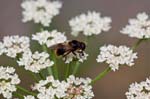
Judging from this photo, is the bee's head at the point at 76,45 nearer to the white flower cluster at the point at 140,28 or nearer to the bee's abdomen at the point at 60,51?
the bee's abdomen at the point at 60,51

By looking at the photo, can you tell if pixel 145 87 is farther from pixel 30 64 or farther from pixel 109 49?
pixel 30 64

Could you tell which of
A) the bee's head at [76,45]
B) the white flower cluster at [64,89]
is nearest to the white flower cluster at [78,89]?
the white flower cluster at [64,89]

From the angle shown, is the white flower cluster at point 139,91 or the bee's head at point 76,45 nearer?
the white flower cluster at point 139,91

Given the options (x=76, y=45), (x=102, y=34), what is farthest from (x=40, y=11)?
(x=102, y=34)

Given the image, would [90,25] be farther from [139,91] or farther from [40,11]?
[139,91]

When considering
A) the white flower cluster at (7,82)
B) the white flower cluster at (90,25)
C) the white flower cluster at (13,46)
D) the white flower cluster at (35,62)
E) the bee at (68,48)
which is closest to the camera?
the white flower cluster at (7,82)

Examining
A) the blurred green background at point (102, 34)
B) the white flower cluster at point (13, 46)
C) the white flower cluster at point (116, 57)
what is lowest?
the white flower cluster at point (116, 57)

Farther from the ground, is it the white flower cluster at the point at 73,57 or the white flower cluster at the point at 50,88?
the white flower cluster at the point at 73,57

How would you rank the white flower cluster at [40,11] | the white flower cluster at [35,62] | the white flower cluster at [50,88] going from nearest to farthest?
1. the white flower cluster at [50,88]
2. the white flower cluster at [35,62]
3. the white flower cluster at [40,11]
